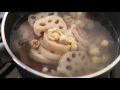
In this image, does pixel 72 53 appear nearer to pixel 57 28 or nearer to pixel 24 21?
pixel 57 28

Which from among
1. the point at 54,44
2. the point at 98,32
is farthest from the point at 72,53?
the point at 98,32

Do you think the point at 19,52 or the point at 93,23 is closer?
the point at 19,52
